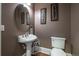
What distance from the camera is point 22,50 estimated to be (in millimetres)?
2719

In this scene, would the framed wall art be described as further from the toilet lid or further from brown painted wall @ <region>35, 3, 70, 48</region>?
the toilet lid

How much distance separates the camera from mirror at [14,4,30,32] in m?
2.70

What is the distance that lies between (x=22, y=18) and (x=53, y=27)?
0.64m

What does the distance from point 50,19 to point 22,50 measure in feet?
2.74

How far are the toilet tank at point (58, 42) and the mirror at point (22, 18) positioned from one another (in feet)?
1.88

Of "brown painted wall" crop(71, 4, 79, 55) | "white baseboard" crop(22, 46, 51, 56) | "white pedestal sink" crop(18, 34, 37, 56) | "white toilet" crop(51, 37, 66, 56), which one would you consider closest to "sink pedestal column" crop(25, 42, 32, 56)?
"white pedestal sink" crop(18, 34, 37, 56)

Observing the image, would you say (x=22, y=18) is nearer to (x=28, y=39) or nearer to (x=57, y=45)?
(x=28, y=39)

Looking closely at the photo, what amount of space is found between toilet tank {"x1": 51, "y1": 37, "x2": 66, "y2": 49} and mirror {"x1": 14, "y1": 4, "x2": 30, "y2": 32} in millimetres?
A: 574

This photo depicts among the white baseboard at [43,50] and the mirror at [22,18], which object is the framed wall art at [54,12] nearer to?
the mirror at [22,18]

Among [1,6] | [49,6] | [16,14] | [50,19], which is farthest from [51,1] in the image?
[1,6]

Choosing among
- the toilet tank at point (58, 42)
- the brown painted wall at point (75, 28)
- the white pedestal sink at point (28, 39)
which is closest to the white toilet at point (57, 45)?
the toilet tank at point (58, 42)

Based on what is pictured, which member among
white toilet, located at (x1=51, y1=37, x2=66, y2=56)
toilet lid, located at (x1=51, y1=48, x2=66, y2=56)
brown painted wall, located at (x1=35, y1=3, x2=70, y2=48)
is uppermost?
brown painted wall, located at (x1=35, y1=3, x2=70, y2=48)

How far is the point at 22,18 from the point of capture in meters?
2.70

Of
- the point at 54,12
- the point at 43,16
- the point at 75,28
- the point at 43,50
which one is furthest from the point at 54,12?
the point at 43,50
